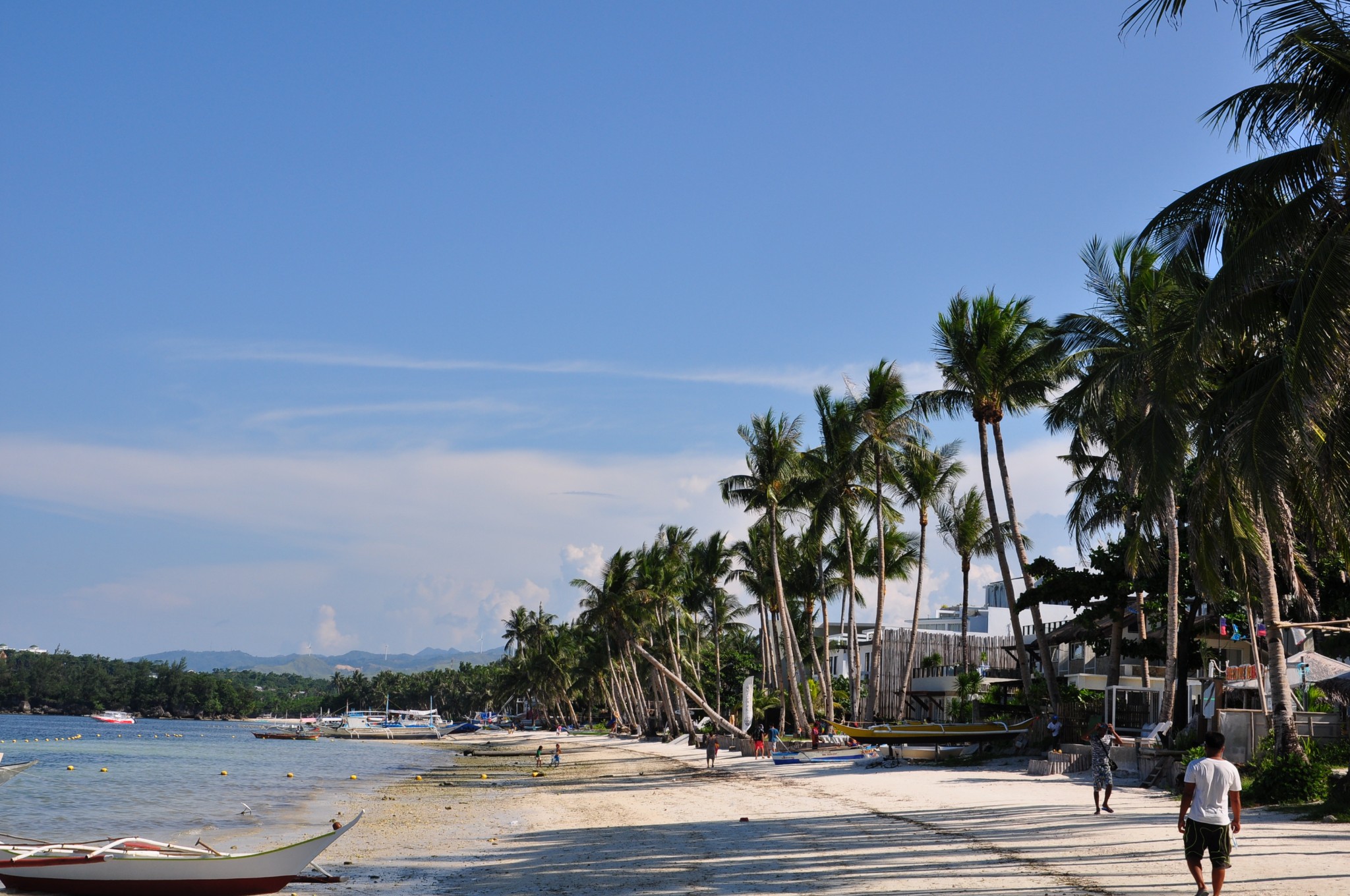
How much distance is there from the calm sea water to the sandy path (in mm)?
3875

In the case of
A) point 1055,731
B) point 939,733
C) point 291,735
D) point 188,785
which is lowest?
point 291,735

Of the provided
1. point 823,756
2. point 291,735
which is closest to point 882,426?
point 823,756

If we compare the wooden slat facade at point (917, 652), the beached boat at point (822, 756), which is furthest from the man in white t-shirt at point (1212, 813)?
the wooden slat facade at point (917, 652)

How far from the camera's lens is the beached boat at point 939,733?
31.1 metres

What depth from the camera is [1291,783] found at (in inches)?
586

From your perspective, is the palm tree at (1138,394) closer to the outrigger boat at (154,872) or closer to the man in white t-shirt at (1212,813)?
the man in white t-shirt at (1212,813)

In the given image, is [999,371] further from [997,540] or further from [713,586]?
[713,586]

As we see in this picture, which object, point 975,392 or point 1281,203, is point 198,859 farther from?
point 975,392

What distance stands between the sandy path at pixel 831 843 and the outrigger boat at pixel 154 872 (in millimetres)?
799

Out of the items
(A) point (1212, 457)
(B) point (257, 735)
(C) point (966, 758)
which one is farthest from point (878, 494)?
(B) point (257, 735)

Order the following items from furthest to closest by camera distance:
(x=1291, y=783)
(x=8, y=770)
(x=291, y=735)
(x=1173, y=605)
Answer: (x=291, y=735) < (x=1173, y=605) < (x=8, y=770) < (x=1291, y=783)

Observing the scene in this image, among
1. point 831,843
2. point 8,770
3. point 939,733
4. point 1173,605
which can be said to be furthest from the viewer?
point 939,733

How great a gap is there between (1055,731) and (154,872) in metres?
21.7

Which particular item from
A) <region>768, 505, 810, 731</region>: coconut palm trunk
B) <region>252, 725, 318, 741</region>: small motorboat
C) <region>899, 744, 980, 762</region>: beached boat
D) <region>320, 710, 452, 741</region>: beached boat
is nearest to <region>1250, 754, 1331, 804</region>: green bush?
<region>899, 744, 980, 762</region>: beached boat
